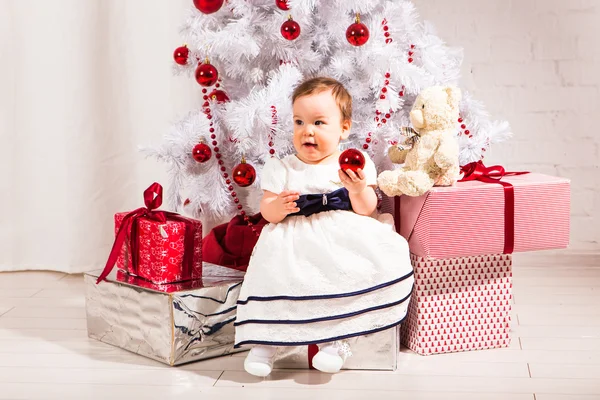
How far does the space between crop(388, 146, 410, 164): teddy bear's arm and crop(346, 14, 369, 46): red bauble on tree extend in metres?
0.27

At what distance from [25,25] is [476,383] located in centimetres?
193

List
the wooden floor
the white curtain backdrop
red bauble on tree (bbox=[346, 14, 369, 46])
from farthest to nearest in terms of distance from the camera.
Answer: the white curtain backdrop
red bauble on tree (bbox=[346, 14, 369, 46])
the wooden floor

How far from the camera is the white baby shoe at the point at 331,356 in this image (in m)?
1.72

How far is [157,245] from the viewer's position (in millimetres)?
1896

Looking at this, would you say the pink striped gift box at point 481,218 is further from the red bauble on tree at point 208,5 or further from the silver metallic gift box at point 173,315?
the red bauble on tree at point 208,5

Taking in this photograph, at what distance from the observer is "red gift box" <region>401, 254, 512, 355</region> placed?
1885 millimetres

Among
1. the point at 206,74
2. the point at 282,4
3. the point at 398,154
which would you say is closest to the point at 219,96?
the point at 206,74

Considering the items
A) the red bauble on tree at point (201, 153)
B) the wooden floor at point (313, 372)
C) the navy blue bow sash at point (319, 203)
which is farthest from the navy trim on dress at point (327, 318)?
the red bauble on tree at point (201, 153)

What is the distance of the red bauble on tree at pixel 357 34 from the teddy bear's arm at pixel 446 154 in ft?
1.17

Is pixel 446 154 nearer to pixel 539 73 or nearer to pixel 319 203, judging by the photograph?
pixel 319 203

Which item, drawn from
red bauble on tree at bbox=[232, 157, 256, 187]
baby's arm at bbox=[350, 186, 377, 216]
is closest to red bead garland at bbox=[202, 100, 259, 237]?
red bauble on tree at bbox=[232, 157, 256, 187]

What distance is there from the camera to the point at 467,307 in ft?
6.27

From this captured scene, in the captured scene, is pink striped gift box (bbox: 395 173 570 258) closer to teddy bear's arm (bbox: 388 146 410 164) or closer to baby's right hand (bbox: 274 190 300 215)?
teddy bear's arm (bbox: 388 146 410 164)

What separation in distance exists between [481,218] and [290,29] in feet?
2.15
